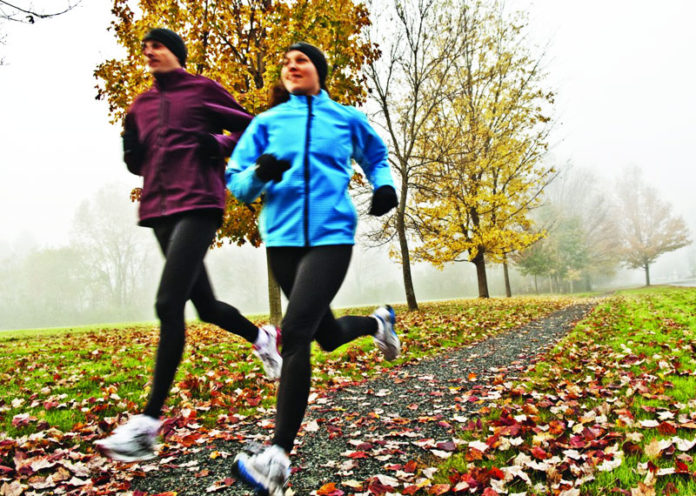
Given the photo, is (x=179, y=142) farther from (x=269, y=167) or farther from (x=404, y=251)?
(x=404, y=251)

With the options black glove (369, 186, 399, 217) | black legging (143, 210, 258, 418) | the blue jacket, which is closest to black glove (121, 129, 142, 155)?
black legging (143, 210, 258, 418)

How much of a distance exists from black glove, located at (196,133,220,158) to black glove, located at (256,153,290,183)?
48cm

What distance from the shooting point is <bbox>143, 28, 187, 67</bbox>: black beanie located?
2.24 m

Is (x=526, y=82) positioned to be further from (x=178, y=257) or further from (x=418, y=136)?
(x=178, y=257)

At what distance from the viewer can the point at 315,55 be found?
2.18 meters

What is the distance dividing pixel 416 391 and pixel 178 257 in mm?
3003

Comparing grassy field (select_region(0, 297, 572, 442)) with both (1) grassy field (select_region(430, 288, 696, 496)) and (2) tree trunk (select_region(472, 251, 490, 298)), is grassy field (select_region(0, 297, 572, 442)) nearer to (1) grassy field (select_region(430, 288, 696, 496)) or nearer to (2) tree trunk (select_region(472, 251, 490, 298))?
(1) grassy field (select_region(430, 288, 696, 496))

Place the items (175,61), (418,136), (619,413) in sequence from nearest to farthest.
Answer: (175,61) → (619,413) → (418,136)

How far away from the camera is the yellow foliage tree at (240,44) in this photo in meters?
7.36

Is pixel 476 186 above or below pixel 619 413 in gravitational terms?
above

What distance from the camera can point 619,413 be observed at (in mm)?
2922

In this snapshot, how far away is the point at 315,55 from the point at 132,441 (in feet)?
6.84

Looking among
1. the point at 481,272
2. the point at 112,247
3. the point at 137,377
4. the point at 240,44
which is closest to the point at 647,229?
the point at 481,272

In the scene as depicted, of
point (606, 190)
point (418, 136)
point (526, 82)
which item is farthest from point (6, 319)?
point (606, 190)
